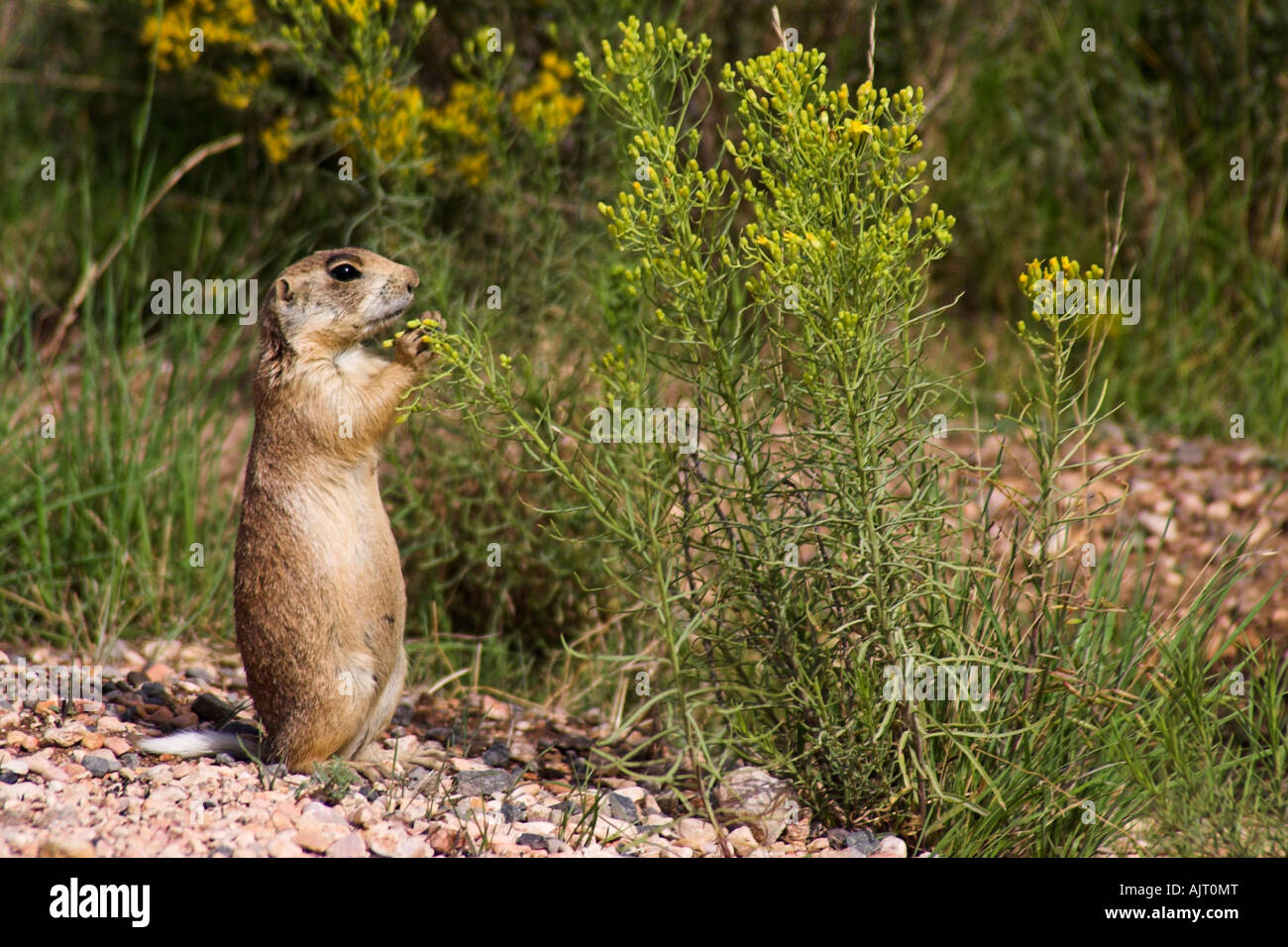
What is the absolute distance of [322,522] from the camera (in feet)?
12.8

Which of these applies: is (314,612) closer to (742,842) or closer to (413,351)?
(413,351)

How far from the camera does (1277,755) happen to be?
12.5 ft

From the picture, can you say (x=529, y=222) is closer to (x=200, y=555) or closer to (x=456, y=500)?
(x=456, y=500)

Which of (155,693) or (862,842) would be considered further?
(155,693)

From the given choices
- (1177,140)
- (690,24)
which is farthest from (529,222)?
(1177,140)

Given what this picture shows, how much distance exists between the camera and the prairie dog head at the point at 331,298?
4.07 metres

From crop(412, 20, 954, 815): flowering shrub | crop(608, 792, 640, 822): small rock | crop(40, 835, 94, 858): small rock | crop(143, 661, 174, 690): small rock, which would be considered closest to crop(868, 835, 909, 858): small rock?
crop(412, 20, 954, 815): flowering shrub

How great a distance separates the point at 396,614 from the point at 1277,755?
102 inches

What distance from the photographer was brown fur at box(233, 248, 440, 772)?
3863 mm

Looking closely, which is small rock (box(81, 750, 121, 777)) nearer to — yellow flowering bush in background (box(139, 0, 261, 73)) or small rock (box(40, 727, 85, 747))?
small rock (box(40, 727, 85, 747))

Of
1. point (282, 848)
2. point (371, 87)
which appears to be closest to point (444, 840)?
point (282, 848)

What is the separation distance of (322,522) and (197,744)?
773 millimetres

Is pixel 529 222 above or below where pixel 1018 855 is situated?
above

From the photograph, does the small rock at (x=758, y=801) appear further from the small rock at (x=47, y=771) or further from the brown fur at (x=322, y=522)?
the small rock at (x=47, y=771)
